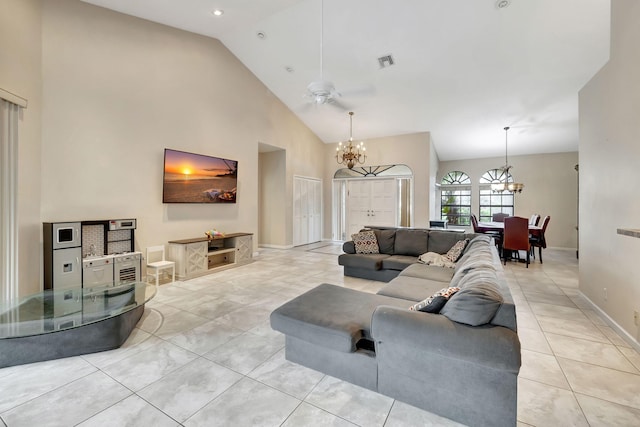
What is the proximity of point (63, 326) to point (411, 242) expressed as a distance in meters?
4.42

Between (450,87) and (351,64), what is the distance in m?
2.05

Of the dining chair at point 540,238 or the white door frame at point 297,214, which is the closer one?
the dining chair at point 540,238

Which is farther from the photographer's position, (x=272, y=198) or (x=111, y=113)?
(x=272, y=198)

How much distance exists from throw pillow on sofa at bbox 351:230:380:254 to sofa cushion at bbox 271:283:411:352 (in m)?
2.35

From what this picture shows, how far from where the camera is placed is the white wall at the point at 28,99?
2.96m

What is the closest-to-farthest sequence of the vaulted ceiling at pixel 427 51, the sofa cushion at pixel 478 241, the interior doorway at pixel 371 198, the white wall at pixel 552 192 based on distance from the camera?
1. the sofa cushion at pixel 478 241
2. the vaulted ceiling at pixel 427 51
3. the white wall at pixel 552 192
4. the interior doorway at pixel 371 198

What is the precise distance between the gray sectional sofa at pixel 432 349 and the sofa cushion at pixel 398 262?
2054mm

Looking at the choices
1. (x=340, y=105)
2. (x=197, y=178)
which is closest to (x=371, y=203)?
(x=340, y=105)

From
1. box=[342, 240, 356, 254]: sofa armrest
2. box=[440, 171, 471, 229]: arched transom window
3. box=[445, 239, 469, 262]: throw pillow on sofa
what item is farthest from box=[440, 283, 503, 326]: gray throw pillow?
box=[440, 171, 471, 229]: arched transom window

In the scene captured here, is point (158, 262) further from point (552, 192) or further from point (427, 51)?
point (552, 192)

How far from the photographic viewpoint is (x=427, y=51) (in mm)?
4641

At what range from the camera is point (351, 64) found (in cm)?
523

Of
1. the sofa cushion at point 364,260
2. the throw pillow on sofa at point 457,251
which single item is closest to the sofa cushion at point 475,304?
the throw pillow on sofa at point 457,251

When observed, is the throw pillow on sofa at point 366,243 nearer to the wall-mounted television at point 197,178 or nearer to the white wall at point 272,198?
the wall-mounted television at point 197,178
